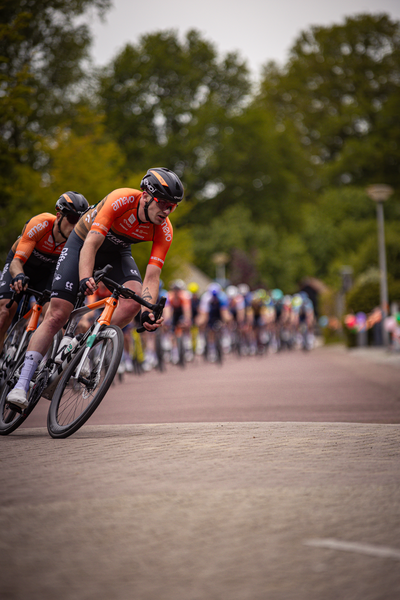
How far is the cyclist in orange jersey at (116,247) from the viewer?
236 inches

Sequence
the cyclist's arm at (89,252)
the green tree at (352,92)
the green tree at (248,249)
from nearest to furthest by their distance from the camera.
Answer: the cyclist's arm at (89,252) → the green tree at (248,249) → the green tree at (352,92)

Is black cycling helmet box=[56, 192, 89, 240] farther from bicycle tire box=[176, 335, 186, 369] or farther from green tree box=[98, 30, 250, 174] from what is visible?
green tree box=[98, 30, 250, 174]

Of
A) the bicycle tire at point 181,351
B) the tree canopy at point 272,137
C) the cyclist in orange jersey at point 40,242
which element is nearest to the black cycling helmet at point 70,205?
the cyclist in orange jersey at point 40,242

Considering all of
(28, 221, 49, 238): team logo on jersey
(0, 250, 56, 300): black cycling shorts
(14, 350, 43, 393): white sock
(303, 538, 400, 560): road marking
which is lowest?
(303, 538, 400, 560): road marking

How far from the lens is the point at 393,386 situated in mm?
11836

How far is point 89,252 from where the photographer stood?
595 centimetres

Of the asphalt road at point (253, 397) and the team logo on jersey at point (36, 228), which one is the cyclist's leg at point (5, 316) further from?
the asphalt road at point (253, 397)

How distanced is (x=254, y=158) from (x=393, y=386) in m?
46.4

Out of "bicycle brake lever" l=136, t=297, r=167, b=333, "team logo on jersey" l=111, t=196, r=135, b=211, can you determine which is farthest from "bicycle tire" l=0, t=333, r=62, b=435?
Result: "team logo on jersey" l=111, t=196, r=135, b=211

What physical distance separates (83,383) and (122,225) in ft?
4.37

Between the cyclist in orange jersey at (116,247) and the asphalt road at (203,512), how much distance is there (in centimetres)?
82

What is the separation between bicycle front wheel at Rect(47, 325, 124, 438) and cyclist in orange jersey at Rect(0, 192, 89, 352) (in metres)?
1.52

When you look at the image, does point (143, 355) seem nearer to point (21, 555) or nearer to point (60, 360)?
point (60, 360)

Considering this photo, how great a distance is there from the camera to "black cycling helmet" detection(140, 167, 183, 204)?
5984 mm
